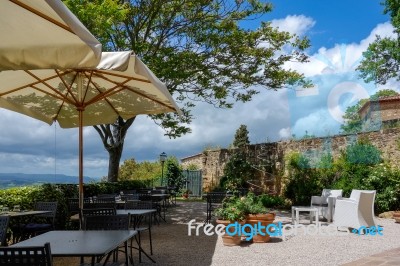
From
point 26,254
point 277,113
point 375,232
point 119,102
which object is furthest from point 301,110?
point 26,254

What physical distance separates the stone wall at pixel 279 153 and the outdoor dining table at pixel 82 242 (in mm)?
10256

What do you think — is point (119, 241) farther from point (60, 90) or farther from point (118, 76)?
point (60, 90)

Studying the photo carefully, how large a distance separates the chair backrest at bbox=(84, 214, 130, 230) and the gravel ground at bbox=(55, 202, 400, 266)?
150cm

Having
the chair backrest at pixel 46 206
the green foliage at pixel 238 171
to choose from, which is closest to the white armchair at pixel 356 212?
the chair backrest at pixel 46 206

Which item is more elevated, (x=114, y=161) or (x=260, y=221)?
(x=114, y=161)

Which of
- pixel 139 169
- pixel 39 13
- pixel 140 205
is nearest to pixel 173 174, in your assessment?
pixel 139 169

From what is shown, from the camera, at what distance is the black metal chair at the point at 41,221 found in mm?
5836

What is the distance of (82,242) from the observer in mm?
3166

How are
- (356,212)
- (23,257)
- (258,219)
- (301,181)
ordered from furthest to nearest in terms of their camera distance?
(301,181)
(356,212)
(258,219)
(23,257)

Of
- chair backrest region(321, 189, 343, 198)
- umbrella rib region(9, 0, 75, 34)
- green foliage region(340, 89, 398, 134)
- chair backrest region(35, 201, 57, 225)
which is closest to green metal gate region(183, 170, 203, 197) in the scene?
green foliage region(340, 89, 398, 134)

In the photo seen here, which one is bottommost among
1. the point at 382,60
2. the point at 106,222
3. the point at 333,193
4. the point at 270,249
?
the point at 270,249

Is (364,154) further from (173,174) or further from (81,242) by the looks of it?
(81,242)

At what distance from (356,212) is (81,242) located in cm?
619

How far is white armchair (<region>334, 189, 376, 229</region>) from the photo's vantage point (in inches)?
312
